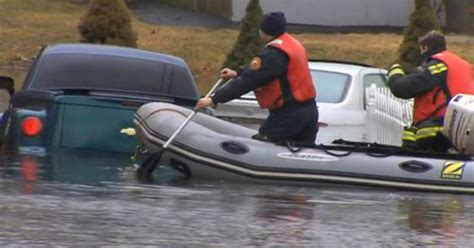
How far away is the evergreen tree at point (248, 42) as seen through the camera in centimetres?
2916

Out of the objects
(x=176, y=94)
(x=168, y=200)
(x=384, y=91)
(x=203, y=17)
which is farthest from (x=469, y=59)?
(x=168, y=200)

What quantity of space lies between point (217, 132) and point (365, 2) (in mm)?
26075

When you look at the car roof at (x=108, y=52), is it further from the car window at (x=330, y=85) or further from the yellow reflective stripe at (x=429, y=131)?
the yellow reflective stripe at (x=429, y=131)

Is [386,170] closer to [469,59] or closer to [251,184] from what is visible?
[251,184]

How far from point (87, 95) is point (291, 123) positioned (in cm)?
189

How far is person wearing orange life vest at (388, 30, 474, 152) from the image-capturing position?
12719 millimetres

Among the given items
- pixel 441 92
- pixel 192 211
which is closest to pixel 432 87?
pixel 441 92

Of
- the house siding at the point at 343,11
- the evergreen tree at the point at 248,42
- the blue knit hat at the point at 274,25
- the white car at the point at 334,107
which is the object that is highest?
the blue knit hat at the point at 274,25

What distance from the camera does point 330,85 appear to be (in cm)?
1581

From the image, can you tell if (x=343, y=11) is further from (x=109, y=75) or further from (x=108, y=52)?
(x=109, y=75)

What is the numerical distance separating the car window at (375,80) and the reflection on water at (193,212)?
347 cm

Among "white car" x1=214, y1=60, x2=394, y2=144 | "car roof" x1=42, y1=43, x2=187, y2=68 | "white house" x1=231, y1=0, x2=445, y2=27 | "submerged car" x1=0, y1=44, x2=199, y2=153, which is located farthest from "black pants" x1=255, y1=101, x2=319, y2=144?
"white house" x1=231, y1=0, x2=445, y2=27

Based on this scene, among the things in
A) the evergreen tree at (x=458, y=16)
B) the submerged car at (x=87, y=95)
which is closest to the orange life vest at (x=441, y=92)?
the submerged car at (x=87, y=95)

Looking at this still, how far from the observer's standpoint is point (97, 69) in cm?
1342
